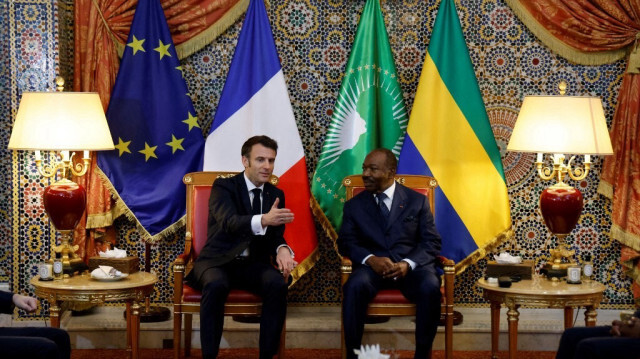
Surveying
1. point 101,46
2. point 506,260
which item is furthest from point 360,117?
point 101,46

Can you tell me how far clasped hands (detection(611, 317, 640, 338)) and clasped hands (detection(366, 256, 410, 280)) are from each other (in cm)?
133

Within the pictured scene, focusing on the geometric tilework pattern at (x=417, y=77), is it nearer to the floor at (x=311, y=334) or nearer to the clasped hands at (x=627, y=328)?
the floor at (x=311, y=334)

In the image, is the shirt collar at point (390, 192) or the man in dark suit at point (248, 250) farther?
the shirt collar at point (390, 192)

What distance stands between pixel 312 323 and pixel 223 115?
1.54 meters

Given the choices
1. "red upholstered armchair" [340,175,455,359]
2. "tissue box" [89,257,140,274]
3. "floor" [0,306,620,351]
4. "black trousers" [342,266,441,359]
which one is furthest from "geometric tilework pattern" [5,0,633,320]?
"black trousers" [342,266,441,359]

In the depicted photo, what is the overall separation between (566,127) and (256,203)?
6.34 ft

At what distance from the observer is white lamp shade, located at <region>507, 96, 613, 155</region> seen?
4805 mm

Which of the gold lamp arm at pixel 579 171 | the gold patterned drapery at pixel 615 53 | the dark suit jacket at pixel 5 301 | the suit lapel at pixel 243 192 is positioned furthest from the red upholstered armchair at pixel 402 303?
the dark suit jacket at pixel 5 301

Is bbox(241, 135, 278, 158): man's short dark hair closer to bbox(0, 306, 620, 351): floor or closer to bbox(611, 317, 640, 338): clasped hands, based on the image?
bbox(0, 306, 620, 351): floor

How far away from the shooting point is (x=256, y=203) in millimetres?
4773

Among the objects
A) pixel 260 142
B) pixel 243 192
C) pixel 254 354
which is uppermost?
pixel 260 142

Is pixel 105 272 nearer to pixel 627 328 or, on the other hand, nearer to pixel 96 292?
pixel 96 292

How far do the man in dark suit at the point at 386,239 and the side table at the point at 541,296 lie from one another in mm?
406

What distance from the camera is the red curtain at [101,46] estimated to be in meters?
5.45
